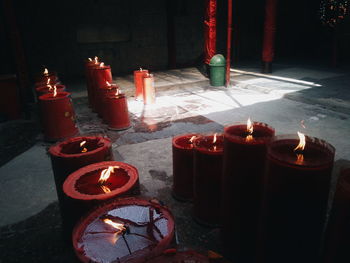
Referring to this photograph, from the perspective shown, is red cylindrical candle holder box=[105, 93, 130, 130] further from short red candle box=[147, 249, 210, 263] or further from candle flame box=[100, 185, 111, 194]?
short red candle box=[147, 249, 210, 263]

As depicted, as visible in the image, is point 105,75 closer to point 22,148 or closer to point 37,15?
point 22,148

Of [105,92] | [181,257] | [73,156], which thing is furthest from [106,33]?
[181,257]

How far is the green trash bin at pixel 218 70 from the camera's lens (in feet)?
31.6

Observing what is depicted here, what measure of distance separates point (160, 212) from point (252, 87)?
8.48 meters

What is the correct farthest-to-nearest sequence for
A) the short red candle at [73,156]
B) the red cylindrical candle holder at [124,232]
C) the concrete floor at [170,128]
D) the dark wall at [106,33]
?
1. the dark wall at [106,33]
2. the concrete floor at [170,128]
3. the short red candle at [73,156]
4. the red cylindrical candle holder at [124,232]

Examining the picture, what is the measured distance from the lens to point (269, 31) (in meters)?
11.2

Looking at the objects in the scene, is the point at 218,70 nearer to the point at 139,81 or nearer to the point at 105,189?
the point at 139,81

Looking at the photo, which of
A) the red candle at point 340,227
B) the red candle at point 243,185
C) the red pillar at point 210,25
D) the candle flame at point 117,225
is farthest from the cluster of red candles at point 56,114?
the red pillar at point 210,25

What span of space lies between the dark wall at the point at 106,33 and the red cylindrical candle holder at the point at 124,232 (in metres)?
11.3

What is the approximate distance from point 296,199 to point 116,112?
457cm

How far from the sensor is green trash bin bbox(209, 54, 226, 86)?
962 cm

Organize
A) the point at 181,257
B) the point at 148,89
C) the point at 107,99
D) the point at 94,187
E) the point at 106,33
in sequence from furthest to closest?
the point at 106,33
the point at 148,89
the point at 107,99
the point at 94,187
the point at 181,257

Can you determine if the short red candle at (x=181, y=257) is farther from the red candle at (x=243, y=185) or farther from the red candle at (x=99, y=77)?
the red candle at (x=99, y=77)

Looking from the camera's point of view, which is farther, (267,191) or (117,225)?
(267,191)
